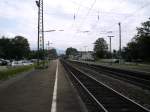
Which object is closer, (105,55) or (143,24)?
(143,24)

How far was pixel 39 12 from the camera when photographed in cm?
6612

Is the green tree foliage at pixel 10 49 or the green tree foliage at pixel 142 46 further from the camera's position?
the green tree foliage at pixel 10 49

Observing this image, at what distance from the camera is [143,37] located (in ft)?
381

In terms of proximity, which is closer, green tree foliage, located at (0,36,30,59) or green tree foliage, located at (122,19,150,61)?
green tree foliage, located at (122,19,150,61)

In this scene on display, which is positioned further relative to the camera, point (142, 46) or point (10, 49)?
point (10, 49)

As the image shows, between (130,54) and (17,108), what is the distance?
379 feet

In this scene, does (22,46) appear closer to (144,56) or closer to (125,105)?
(144,56)

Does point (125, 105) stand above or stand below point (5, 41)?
below

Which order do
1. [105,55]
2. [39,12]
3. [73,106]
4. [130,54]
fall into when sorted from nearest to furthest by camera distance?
[73,106]
[39,12]
[130,54]
[105,55]

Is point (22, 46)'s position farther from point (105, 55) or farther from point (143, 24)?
point (143, 24)

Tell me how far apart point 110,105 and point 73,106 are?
168cm

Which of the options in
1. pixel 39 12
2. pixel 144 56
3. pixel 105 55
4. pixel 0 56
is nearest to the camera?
pixel 39 12

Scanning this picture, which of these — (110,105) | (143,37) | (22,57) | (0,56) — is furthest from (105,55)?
(110,105)

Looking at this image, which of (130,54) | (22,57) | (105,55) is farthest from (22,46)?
(130,54)
